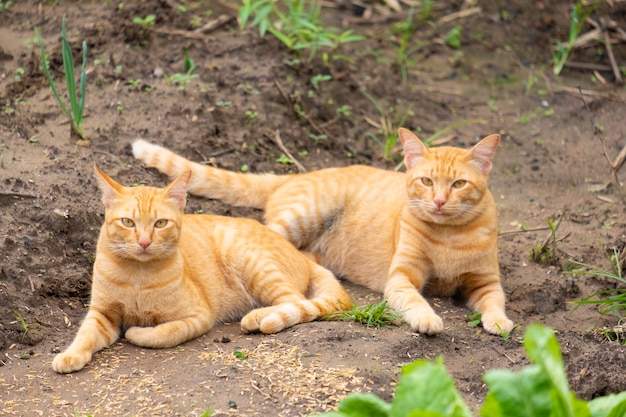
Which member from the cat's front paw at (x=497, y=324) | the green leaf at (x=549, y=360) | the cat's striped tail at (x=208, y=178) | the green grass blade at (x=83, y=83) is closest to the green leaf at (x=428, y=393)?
the green leaf at (x=549, y=360)

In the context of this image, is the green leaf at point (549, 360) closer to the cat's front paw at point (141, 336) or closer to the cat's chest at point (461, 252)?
the cat's front paw at point (141, 336)

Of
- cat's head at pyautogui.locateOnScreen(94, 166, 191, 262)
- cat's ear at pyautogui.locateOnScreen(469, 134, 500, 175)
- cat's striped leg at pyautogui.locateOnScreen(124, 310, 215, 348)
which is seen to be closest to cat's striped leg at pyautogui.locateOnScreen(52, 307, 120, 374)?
cat's striped leg at pyautogui.locateOnScreen(124, 310, 215, 348)

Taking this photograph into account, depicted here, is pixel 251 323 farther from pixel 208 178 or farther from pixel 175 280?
pixel 208 178

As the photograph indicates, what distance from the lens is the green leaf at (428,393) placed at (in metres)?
2.97

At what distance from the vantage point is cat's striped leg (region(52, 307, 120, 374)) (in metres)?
4.53

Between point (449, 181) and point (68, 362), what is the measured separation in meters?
2.57

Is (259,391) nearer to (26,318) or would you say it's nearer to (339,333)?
(339,333)

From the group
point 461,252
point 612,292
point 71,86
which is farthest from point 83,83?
point 612,292

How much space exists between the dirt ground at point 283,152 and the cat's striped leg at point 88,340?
58 mm

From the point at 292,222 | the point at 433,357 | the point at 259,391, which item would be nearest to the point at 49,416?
the point at 259,391

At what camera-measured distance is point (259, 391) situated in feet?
14.0

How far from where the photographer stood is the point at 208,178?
6477 millimetres

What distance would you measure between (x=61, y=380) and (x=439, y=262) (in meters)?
2.53

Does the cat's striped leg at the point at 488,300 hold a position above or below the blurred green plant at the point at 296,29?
below
